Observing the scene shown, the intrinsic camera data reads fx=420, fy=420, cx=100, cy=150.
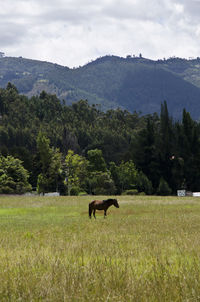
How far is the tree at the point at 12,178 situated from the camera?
9212 cm

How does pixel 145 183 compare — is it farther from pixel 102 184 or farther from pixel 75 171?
pixel 75 171

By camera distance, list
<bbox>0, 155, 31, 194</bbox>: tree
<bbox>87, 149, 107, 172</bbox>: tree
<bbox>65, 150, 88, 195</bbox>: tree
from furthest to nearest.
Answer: <bbox>87, 149, 107, 172</bbox>: tree → <bbox>65, 150, 88, 195</bbox>: tree → <bbox>0, 155, 31, 194</bbox>: tree

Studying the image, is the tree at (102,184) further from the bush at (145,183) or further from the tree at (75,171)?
the bush at (145,183)

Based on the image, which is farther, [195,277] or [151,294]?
[195,277]

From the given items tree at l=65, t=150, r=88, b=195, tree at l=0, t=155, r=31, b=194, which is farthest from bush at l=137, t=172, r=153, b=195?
tree at l=0, t=155, r=31, b=194

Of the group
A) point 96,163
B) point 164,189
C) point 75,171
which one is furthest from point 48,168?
point 164,189

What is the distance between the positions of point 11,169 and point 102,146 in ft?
200

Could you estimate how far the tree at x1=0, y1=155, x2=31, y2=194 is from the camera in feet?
302

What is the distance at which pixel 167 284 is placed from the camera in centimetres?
778

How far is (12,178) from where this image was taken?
310 ft

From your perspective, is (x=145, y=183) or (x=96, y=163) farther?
(x=96, y=163)

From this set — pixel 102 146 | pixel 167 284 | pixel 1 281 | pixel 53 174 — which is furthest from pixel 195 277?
pixel 102 146

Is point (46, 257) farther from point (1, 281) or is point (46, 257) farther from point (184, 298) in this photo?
point (184, 298)

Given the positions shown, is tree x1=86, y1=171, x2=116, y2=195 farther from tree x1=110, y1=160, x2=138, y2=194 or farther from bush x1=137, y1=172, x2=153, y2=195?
bush x1=137, y1=172, x2=153, y2=195
